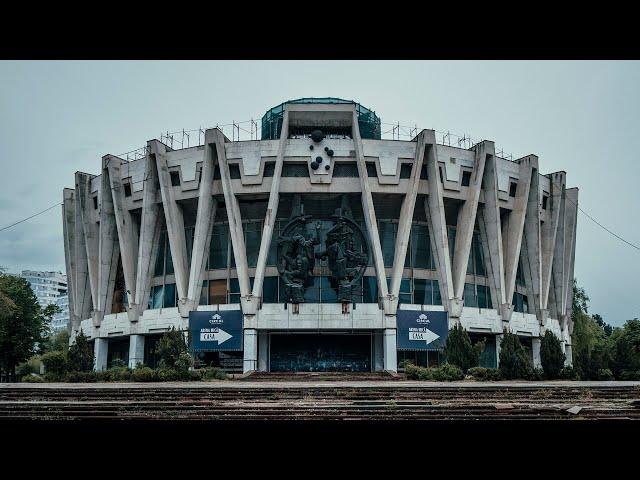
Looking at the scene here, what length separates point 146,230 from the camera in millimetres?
50781

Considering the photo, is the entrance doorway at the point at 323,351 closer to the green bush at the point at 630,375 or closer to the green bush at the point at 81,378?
the green bush at the point at 81,378

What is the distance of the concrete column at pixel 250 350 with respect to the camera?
146ft

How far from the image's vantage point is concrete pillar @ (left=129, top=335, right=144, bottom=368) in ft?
160

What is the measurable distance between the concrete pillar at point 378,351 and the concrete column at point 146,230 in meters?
18.6

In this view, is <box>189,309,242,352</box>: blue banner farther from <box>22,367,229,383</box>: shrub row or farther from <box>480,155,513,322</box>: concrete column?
<box>480,155,513,322</box>: concrete column

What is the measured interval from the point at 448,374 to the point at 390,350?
29.5 ft

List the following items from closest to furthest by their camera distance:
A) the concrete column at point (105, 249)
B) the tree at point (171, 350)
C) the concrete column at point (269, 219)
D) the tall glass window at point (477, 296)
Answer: the tree at point (171, 350)
the concrete column at point (269, 219)
the concrete column at point (105, 249)
the tall glass window at point (477, 296)

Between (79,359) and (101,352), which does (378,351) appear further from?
(101,352)

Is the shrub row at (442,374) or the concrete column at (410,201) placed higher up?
the concrete column at (410,201)

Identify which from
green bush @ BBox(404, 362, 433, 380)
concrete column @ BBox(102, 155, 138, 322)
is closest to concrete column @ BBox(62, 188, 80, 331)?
concrete column @ BBox(102, 155, 138, 322)

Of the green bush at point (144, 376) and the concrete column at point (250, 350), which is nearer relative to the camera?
the green bush at point (144, 376)

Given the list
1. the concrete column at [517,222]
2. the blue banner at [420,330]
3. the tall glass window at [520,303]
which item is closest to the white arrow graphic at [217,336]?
the blue banner at [420,330]

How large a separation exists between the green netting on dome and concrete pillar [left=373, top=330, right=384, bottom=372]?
19502 millimetres

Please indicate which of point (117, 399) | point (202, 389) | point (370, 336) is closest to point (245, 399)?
point (202, 389)
